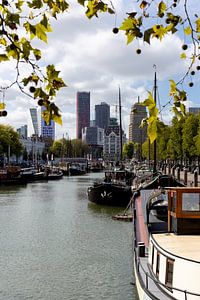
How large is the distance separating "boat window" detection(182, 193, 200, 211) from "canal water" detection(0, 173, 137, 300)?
4464mm

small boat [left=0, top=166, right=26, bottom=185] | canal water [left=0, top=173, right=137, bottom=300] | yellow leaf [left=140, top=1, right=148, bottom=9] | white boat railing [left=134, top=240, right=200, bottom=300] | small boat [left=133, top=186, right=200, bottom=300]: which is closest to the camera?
yellow leaf [left=140, top=1, right=148, bottom=9]

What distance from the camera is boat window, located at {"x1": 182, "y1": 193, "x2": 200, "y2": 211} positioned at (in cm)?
1628

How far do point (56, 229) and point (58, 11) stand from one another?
29.8m

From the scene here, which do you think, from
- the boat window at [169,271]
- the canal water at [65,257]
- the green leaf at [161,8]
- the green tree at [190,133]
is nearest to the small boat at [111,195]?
the canal water at [65,257]

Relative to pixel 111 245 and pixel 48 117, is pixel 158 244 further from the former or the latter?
pixel 111 245

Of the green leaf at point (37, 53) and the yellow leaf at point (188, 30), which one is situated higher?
the yellow leaf at point (188, 30)

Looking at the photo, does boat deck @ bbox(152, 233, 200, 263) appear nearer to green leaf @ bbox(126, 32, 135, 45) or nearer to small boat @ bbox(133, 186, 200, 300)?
small boat @ bbox(133, 186, 200, 300)

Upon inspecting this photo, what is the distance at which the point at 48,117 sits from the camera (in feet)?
14.8

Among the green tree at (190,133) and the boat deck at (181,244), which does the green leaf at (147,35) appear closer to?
the boat deck at (181,244)

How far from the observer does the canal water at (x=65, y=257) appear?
18.8m

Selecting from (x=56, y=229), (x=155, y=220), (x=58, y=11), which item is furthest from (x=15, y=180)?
(x=58, y=11)

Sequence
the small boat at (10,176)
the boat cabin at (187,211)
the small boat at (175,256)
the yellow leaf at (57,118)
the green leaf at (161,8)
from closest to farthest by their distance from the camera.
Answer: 1. the yellow leaf at (57,118)
2. the green leaf at (161,8)
3. the small boat at (175,256)
4. the boat cabin at (187,211)
5. the small boat at (10,176)

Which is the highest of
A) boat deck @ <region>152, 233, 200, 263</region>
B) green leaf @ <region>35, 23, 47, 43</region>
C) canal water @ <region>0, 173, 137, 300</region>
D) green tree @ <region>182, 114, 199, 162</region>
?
green tree @ <region>182, 114, 199, 162</region>

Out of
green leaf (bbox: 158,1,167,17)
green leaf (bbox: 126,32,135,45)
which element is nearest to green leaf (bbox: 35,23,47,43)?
green leaf (bbox: 126,32,135,45)
